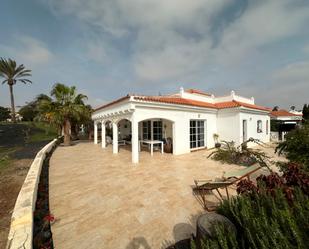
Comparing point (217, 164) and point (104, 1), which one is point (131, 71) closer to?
point (104, 1)

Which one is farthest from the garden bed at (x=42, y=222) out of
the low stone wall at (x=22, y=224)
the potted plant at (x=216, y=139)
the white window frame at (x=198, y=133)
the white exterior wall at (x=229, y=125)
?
the white exterior wall at (x=229, y=125)

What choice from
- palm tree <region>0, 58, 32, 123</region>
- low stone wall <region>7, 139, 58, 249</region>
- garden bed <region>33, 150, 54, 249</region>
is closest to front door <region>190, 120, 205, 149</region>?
garden bed <region>33, 150, 54, 249</region>

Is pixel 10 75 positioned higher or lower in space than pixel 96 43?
higher

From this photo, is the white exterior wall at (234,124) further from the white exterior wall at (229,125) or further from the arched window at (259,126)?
the arched window at (259,126)

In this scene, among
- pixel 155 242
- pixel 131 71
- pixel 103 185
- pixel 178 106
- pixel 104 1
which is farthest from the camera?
pixel 131 71

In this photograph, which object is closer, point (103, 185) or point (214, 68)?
point (103, 185)

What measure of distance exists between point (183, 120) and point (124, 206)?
852 cm

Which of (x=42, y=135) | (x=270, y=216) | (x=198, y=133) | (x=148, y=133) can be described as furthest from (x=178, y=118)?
(x=42, y=135)

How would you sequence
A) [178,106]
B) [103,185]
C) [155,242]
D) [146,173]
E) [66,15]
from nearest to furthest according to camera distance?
[155,242]
[103,185]
[146,173]
[66,15]
[178,106]

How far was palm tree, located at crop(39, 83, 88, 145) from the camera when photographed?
1550cm

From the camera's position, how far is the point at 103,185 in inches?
253

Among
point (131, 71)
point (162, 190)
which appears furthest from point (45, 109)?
point (162, 190)

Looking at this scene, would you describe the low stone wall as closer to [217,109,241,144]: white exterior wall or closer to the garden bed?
the garden bed

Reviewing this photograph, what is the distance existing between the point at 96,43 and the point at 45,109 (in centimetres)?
808
